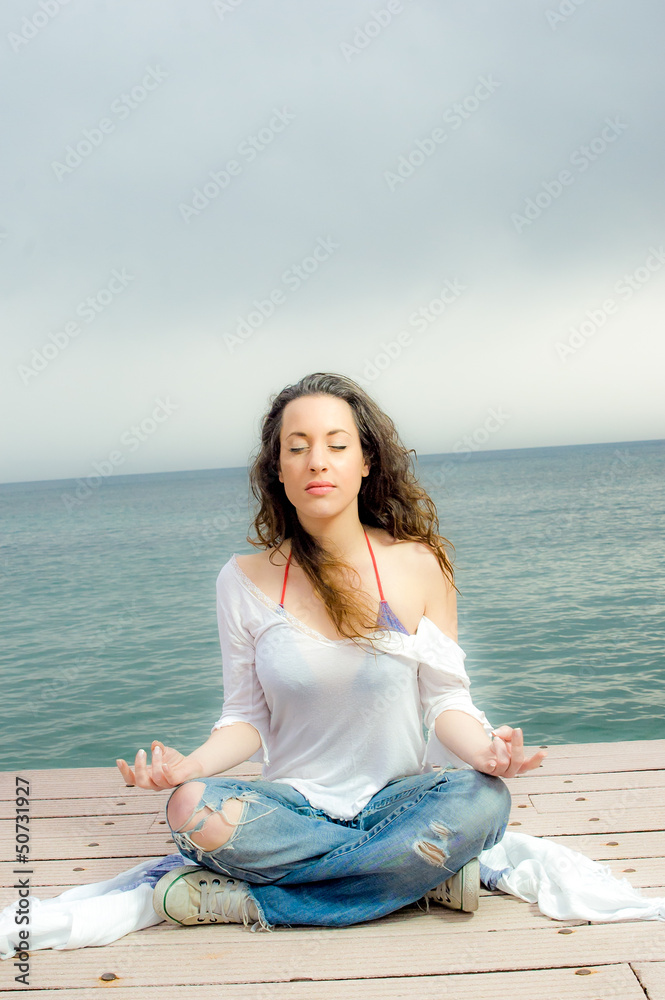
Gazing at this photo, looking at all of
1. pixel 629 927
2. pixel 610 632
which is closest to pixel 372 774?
pixel 629 927

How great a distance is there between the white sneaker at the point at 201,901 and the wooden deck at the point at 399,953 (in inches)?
1.6

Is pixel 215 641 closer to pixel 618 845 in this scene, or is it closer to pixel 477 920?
pixel 618 845

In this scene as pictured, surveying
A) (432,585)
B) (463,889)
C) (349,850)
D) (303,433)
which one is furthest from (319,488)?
(463,889)

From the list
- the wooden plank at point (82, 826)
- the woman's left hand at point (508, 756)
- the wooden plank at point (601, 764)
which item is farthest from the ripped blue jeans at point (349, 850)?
the wooden plank at point (601, 764)

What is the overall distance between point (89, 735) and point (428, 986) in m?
6.15

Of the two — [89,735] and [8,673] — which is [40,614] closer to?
[8,673]

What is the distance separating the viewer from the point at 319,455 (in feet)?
10.2

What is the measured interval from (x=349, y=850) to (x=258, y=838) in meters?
0.31

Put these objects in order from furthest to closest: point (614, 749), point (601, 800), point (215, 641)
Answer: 1. point (215, 641)
2. point (614, 749)
3. point (601, 800)

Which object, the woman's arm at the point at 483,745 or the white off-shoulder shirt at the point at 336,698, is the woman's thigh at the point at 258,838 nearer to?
the white off-shoulder shirt at the point at 336,698

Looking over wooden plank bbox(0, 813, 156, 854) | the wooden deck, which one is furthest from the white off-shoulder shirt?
wooden plank bbox(0, 813, 156, 854)

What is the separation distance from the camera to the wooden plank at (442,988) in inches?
92.2

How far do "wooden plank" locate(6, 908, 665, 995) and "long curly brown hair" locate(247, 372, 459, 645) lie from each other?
1.24 m

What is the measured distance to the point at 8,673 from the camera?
10.9m
